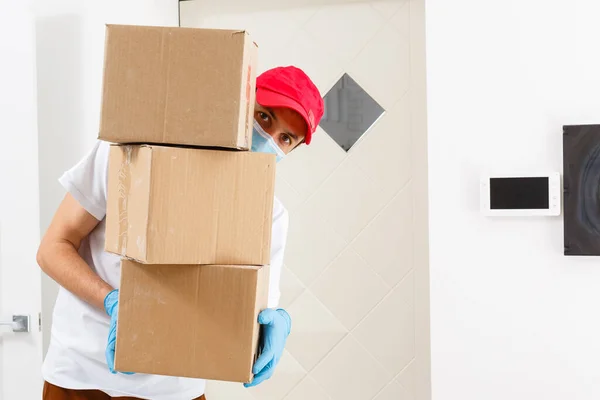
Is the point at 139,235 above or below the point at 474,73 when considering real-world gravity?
below

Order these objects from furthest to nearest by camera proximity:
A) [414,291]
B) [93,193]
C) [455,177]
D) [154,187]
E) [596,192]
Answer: [414,291], [455,177], [596,192], [93,193], [154,187]

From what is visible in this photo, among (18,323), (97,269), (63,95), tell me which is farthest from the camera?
(63,95)

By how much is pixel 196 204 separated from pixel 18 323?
46.0 inches

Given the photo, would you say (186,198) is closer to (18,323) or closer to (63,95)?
(18,323)

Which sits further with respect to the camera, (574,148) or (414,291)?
(414,291)

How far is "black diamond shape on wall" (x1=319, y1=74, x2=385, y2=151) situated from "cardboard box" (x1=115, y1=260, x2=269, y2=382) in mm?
1276

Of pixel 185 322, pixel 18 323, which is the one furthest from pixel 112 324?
pixel 18 323

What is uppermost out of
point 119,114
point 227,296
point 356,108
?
point 356,108

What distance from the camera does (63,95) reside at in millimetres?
2242

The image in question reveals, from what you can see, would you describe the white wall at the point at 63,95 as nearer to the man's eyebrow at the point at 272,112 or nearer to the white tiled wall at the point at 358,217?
the white tiled wall at the point at 358,217

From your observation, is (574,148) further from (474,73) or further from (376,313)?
(376,313)

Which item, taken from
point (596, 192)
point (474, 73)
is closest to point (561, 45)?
point (474, 73)

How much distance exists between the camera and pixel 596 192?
6.55 ft

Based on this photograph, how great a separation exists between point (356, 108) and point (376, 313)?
0.70 m
